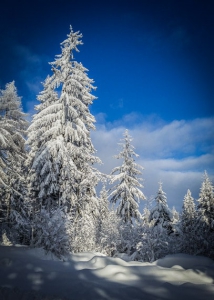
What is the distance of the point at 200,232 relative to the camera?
23.9m

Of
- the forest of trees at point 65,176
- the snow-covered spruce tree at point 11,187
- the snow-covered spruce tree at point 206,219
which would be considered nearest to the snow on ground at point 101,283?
the forest of trees at point 65,176

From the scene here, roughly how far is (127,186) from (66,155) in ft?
32.3

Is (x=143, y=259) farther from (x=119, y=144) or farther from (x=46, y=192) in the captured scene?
(x=119, y=144)

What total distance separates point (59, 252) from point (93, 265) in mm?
2555

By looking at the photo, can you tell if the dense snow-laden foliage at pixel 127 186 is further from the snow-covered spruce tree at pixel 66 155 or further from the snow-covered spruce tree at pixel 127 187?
the snow-covered spruce tree at pixel 66 155

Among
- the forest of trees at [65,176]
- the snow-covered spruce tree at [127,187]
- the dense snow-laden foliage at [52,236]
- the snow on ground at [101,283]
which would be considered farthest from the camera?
the snow-covered spruce tree at [127,187]

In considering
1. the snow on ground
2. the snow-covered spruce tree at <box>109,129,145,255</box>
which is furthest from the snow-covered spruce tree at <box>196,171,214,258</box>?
the snow on ground

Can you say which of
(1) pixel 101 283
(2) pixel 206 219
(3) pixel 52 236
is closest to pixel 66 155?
(3) pixel 52 236

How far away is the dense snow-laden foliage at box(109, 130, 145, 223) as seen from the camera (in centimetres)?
2120

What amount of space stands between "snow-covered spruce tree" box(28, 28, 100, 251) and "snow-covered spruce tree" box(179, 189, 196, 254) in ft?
43.7

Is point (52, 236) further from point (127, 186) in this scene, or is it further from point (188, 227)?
point (188, 227)

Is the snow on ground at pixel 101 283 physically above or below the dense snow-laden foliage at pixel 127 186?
below

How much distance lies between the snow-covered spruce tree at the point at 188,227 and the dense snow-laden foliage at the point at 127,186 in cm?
654

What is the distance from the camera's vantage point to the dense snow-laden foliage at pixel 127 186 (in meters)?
21.2
